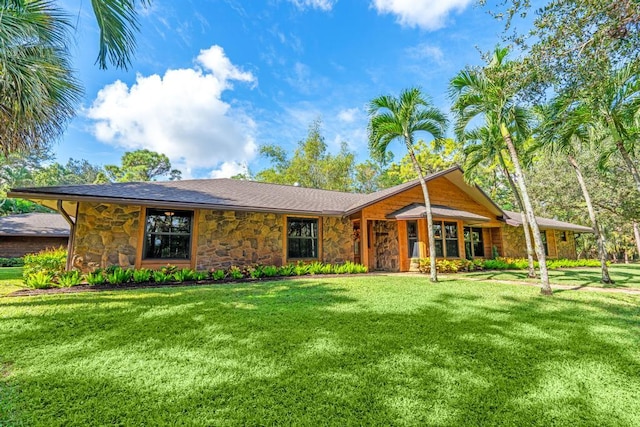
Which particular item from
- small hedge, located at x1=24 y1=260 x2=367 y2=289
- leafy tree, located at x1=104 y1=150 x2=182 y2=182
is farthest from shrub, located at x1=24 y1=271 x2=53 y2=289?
leafy tree, located at x1=104 y1=150 x2=182 y2=182

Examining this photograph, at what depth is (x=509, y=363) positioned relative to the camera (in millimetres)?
3219

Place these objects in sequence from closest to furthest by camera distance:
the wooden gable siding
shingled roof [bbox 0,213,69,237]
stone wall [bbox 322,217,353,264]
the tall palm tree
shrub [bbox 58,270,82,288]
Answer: shrub [bbox 58,270,82,288]
the tall palm tree
stone wall [bbox 322,217,353,264]
the wooden gable siding
shingled roof [bbox 0,213,69,237]

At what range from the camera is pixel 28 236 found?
18.0 metres

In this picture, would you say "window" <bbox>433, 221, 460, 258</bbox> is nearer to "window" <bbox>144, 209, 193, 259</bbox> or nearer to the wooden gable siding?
the wooden gable siding

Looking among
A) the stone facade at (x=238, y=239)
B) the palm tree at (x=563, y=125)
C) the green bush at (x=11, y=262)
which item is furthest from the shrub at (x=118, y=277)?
the green bush at (x=11, y=262)


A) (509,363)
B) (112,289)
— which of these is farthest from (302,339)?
(112,289)

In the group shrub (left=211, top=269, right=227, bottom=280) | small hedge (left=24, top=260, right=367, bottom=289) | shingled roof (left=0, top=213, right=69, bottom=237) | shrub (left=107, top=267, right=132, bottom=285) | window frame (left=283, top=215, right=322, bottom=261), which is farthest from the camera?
shingled roof (left=0, top=213, right=69, bottom=237)

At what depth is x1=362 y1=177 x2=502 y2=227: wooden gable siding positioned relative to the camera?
40.2 ft

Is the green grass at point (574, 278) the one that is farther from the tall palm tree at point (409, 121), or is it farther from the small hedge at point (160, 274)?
the small hedge at point (160, 274)

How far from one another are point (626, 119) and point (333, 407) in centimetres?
968

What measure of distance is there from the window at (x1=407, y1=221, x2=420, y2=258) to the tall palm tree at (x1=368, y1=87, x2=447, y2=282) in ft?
10.8

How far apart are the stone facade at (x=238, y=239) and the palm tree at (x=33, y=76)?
14.7 feet

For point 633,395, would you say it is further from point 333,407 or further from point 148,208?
point 148,208

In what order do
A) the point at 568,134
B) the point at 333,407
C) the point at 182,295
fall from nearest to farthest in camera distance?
the point at 333,407 < the point at 182,295 < the point at 568,134
